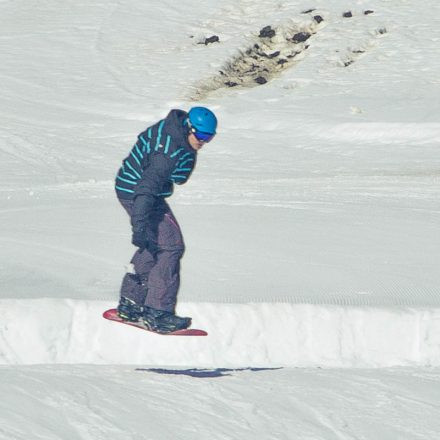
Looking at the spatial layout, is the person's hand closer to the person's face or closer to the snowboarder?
the snowboarder

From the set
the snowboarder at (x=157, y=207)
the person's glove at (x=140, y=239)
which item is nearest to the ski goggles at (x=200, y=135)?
the snowboarder at (x=157, y=207)

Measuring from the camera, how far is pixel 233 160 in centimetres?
1548

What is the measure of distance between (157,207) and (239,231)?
10.4 feet

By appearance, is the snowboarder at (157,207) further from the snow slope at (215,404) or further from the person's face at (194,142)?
the snow slope at (215,404)

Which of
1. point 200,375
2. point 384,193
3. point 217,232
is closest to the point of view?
point 200,375

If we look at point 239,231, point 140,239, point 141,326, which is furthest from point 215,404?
point 239,231

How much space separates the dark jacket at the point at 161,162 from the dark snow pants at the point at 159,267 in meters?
0.25

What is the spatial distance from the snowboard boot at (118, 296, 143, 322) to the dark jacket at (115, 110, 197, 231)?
751mm

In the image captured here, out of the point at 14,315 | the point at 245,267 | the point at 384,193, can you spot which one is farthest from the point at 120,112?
the point at 14,315

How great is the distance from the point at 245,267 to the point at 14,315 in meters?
2.07

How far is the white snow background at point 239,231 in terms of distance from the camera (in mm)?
6633

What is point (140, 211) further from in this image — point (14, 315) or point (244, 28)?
point (244, 28)

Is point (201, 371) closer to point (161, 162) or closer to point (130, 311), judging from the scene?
point (130, 311)

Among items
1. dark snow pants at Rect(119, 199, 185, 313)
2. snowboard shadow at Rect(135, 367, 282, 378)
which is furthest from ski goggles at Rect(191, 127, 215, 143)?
snowboard shadow at Rect(135, 367, 282, 378)
